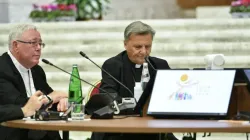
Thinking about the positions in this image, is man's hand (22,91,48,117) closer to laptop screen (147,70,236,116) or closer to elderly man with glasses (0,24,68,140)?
elderly man with glasses (0,24,68,140)

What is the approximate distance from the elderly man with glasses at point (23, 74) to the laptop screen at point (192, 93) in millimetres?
674

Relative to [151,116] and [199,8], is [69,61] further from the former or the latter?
[151,116]

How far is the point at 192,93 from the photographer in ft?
13.3

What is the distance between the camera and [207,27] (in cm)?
900

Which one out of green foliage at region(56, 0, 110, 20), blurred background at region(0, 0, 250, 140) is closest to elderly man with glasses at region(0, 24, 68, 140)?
blurred background at region(0, 0, 250, 140)

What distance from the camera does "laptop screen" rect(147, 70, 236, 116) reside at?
13.1ft

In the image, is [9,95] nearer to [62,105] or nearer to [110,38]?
[62,105]

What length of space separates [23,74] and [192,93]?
121 centimetres

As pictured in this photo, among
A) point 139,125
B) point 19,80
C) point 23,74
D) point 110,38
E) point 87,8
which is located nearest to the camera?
point 139,125

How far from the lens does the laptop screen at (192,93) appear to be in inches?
157

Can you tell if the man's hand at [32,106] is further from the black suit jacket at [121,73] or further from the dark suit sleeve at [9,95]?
the black suit jacket at [121,73]

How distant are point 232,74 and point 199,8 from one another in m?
7.39

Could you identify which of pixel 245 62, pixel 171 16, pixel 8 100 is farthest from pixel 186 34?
pixel 8 100

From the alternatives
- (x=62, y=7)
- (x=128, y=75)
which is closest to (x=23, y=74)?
(x=128, y=75)
